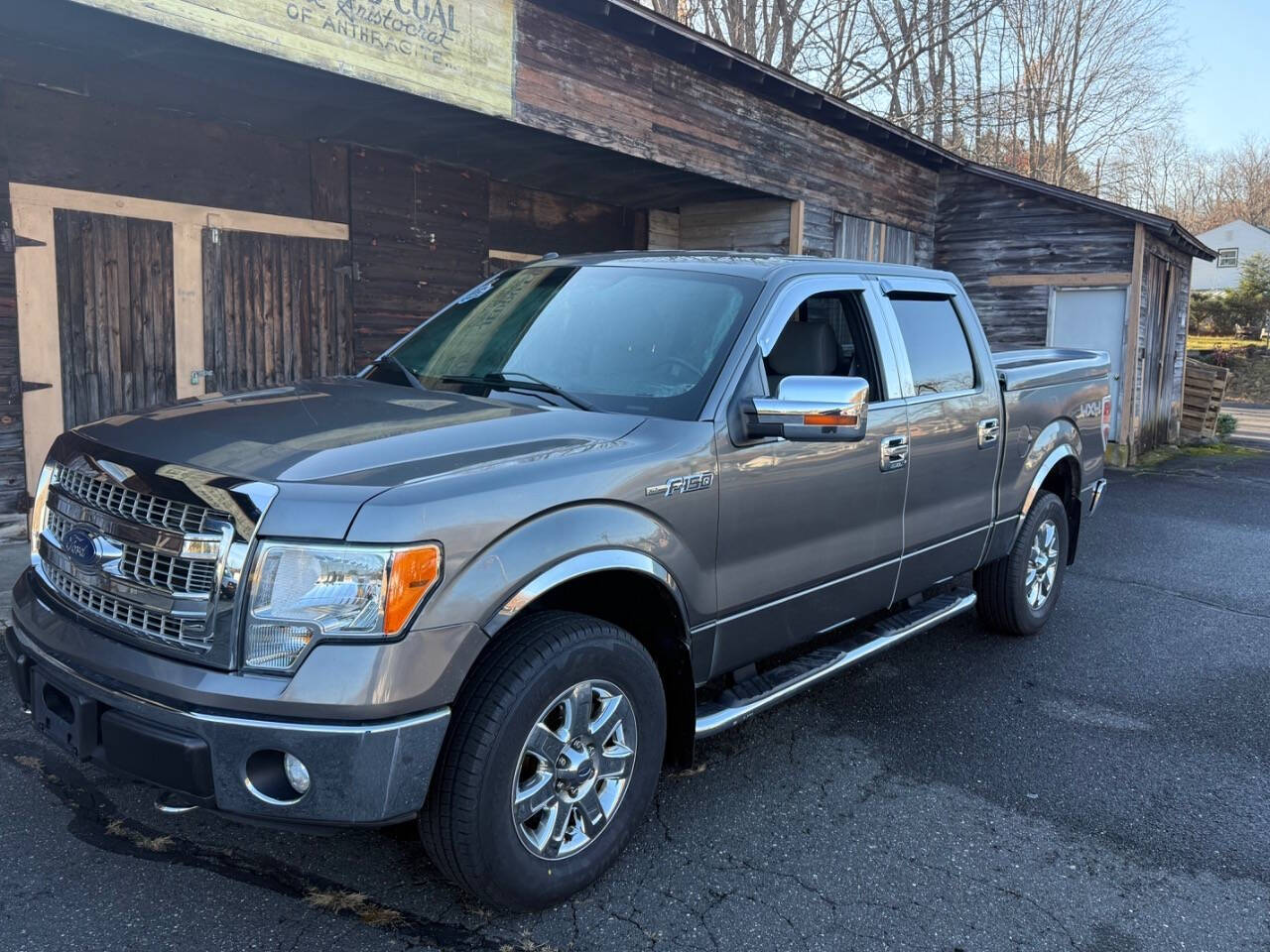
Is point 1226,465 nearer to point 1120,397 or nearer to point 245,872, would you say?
point 1120,397

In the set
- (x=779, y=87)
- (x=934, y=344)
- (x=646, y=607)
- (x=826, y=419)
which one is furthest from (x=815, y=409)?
(x=779, y=87)

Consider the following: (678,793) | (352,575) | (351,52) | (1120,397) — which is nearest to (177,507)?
(352,575)

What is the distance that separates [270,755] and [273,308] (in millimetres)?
6500

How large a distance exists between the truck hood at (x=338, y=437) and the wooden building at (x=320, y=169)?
3.02 metres

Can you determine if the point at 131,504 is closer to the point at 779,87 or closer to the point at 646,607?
the point at 646,607

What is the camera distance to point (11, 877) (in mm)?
2879

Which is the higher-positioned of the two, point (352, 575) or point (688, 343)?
point (688, 343)

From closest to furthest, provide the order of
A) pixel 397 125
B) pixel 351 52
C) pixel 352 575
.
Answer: pixel 352 575, pixel 351 52, pixel 397 125

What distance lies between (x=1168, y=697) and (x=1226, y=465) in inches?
459

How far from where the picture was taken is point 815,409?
10.2ft

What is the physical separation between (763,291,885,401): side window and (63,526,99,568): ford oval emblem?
2463 millimetres

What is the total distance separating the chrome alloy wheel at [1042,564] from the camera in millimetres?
5457

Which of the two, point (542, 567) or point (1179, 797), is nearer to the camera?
point (542, 567)

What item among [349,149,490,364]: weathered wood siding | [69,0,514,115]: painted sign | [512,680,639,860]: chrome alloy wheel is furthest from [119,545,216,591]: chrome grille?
[349,149,490,364]: weathered wood siding
